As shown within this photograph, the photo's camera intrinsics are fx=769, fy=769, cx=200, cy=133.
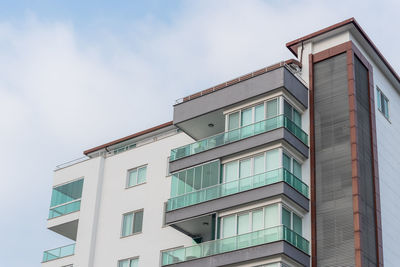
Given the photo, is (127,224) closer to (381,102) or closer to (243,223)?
(243,223)

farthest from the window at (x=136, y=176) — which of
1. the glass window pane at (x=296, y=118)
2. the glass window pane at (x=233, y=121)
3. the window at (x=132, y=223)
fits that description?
the glass window pane at (x=296, y=118)

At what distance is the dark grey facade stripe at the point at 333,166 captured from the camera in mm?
37094

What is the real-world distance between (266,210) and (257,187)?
1261mm

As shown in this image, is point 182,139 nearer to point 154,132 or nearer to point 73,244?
point 154,132

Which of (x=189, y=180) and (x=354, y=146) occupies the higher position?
(x=354, y=146)

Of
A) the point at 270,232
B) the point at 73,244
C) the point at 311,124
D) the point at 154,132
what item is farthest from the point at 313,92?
the point at 73,244

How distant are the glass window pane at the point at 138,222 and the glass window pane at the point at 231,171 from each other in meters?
7.81

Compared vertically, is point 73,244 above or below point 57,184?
below

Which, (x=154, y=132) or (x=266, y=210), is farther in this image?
(x=154, y=132)

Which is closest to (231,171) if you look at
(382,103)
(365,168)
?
(365,168)

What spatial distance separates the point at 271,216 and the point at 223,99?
785cm

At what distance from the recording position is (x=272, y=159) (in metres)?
39.6

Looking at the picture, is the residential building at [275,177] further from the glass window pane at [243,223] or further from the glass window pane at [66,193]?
the glass window pane at [66,193]

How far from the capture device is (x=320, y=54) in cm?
4284
